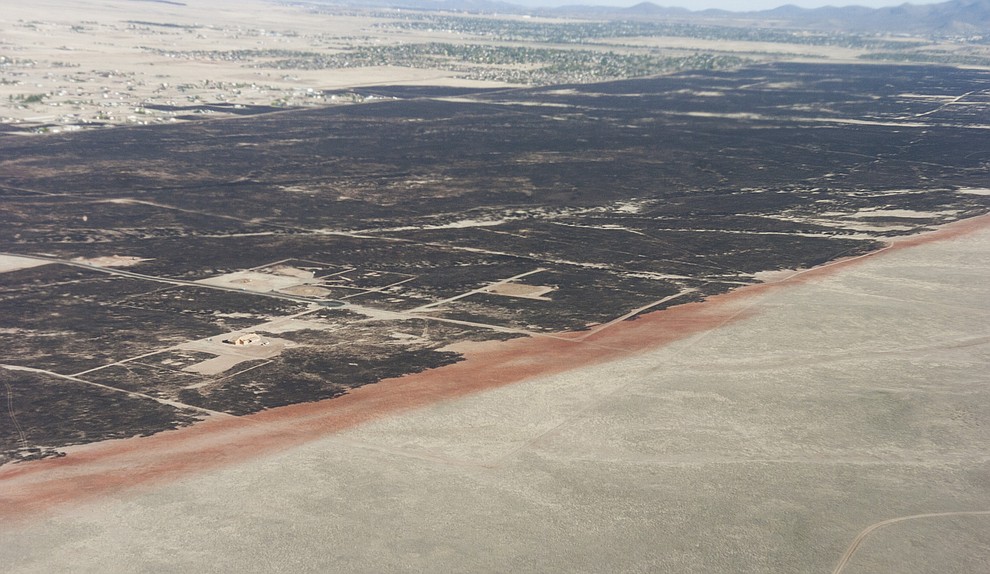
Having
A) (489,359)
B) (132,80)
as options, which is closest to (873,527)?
(489,359)

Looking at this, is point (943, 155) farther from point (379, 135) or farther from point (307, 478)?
point (307, 478)

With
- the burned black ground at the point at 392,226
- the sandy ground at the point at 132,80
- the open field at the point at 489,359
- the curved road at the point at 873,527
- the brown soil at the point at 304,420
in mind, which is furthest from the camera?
the sandy ground at the point at 132,80

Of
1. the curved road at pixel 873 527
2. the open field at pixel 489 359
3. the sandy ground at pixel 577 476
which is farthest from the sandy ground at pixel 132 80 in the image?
the curved road at pixel 873 527

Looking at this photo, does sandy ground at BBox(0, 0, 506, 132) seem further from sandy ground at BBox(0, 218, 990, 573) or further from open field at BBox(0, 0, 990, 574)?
sandy ground at BBox(0, 218, 990, 573)

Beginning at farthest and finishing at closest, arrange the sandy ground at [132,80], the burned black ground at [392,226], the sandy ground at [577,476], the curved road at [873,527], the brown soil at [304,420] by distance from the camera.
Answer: the sandy ground at [132,80]
the burned black ground at [392,226]
the brown soil at [304,420]
the sandy ground at [577,476]
the curved road at [873,527]

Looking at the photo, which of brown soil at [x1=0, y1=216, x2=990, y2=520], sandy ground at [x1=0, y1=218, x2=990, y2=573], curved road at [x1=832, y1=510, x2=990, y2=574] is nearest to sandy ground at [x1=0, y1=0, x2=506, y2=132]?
brown soil at [x1=0, y1=216, x2=990, y2=520]

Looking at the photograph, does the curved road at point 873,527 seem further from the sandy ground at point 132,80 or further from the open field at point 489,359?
the sandy ground at point 132,80
